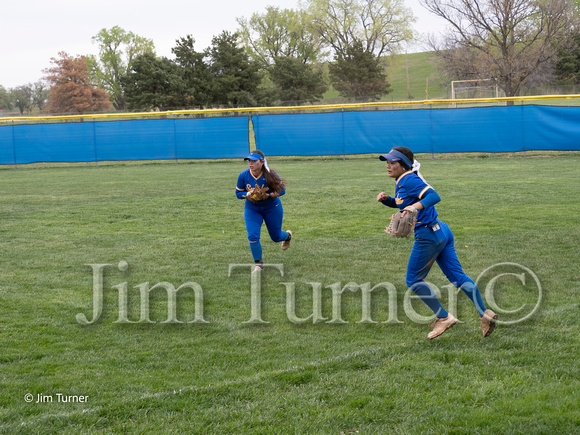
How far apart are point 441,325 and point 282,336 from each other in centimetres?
143

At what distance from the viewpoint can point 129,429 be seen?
12.0 ft

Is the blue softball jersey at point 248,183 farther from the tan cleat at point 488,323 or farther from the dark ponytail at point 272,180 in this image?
the tan cleat at point 488,323

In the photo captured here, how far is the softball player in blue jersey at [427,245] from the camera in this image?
16.7ft

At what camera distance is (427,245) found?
514 centimetres

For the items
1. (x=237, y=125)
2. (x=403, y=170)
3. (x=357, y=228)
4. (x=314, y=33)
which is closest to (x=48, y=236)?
(x=357, y=228)

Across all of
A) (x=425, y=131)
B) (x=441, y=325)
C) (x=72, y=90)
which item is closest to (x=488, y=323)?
(x=441, y=325)

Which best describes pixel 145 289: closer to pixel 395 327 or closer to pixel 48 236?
pixel 395 327

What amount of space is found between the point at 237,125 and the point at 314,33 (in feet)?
154

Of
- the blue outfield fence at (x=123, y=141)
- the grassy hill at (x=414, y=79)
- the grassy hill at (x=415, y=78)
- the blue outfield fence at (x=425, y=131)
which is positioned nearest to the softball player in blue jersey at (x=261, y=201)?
the blue outfield fence at (x=425, y=131)

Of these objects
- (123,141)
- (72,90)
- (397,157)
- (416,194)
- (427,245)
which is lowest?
(427,245)

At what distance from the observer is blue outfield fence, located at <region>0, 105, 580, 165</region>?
21.6 meters

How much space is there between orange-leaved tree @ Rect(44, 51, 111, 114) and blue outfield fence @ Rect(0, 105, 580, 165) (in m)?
42.8

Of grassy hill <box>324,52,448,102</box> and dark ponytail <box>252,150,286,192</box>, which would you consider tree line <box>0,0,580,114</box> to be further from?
dark ponytail <box>252,150,286,192</box>

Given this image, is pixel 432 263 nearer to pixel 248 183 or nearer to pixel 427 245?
pixel 427 245
